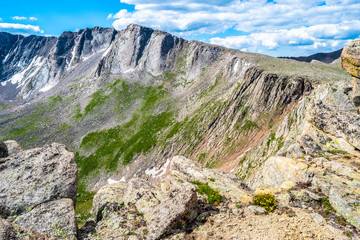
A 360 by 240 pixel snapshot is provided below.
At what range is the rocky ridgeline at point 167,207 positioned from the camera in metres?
13.2

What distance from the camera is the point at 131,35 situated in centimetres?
15650

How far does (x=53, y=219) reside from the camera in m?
14.2

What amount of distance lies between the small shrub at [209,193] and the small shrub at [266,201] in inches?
106

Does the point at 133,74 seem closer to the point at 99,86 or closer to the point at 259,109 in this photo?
the point at 99,86

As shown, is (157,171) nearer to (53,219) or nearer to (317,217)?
(53,219)

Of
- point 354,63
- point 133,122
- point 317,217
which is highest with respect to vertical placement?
point 354,63

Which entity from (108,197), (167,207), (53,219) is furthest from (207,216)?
(53,219)

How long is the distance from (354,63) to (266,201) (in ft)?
65.3

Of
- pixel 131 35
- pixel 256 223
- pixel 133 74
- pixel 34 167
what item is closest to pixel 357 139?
pixel 256 223

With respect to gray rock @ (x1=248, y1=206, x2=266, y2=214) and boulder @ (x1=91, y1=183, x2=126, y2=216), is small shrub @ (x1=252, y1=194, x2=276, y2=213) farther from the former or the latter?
boulder @ (x1=91, y1=183, x2=126, y2=216)

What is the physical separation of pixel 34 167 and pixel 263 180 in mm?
22683

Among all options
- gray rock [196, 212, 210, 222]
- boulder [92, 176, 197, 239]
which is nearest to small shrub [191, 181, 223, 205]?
gray rock [196, 212, 210, 222]

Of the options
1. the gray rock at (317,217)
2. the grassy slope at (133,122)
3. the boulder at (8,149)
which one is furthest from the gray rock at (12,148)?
the grassy slope at (133,122)

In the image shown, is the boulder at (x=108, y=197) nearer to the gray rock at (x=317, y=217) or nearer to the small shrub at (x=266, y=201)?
the small shrub at (x=266, y=201)
